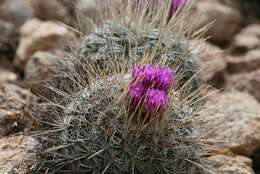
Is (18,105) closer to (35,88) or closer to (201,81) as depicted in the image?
(35,88)

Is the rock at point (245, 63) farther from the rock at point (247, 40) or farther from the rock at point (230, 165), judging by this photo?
the rock at point (230, 165)

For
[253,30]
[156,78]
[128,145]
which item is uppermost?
[156,78]

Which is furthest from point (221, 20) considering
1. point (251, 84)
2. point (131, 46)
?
point (131, 46)

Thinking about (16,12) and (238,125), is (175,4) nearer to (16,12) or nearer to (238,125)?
(238,125)

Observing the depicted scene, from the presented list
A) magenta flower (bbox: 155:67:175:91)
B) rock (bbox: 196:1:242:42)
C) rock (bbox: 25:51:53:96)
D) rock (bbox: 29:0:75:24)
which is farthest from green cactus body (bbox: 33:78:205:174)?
rock (bbox: 196:1:242:42)

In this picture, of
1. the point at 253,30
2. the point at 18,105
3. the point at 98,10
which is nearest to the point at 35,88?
the point at 18,105

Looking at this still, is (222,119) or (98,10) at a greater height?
(98,10)
